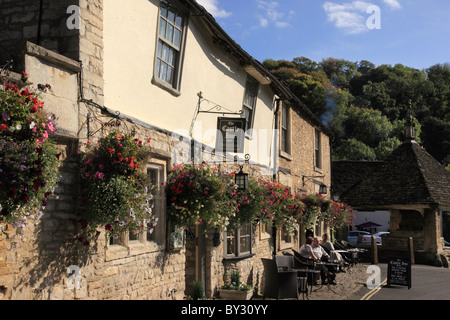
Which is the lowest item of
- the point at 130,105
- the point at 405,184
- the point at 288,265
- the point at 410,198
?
the point at 288,265

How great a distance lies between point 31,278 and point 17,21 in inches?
144

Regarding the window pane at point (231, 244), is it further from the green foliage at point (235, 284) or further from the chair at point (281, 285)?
the chair at point (281, 285)

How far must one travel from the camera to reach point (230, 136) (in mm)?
11273

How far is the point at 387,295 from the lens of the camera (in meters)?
11.8

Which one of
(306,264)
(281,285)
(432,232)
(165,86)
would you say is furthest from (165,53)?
(432,232)

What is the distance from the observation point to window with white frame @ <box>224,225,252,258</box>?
11.0 meters

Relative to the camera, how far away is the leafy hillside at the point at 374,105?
175 feet

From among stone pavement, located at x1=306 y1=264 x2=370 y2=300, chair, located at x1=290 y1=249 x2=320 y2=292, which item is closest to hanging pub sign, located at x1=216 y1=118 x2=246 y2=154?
chair, located at x1=290 y1=249 x2=320 y2=292

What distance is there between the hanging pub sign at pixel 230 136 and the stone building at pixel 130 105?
0.61ft

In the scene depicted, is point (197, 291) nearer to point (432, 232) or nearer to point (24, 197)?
point (24, 197)

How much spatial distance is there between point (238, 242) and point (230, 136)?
2.49m

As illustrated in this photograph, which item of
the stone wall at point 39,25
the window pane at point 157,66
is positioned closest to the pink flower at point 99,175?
the stone wall at point 39,25

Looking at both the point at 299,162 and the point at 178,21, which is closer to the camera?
the point at 178,21
